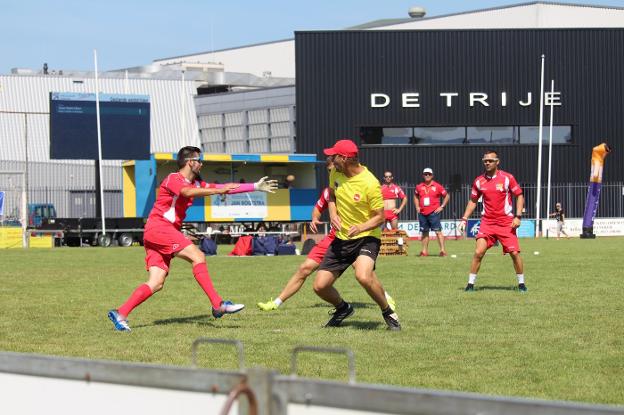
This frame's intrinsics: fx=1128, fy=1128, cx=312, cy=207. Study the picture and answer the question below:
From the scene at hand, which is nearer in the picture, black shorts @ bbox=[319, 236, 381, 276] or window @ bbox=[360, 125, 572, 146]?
black shorts @ bbox=[319, 236, 381, 276]

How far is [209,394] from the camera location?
12.4ft

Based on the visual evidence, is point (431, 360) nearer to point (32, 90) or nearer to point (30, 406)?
point (30, 406)

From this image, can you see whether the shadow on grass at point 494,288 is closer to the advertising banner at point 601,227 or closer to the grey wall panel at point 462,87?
the advertising banner at point 601,227

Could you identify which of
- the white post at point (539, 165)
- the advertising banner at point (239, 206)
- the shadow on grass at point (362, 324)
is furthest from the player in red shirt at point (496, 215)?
the white post at point (539, 165)

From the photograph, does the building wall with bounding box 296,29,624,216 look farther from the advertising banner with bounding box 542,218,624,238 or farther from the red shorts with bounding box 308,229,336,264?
the red shorts with bounding box 308,229,336,264

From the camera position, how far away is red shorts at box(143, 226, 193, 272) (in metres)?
11.5

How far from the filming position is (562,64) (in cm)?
5547

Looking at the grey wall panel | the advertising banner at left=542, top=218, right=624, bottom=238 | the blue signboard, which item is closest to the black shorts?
the blue signboard

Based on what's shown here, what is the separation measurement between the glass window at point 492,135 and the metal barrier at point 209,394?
52468 mm

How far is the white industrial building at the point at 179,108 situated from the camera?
2532 inches

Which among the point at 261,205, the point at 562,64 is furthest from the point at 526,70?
the point at 261,205

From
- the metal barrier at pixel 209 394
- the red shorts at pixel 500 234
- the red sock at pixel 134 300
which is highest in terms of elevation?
the metal barrier at pixel 209 394

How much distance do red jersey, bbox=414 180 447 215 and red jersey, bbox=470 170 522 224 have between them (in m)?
10.7

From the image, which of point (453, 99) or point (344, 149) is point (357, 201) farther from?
point (453, 99)
